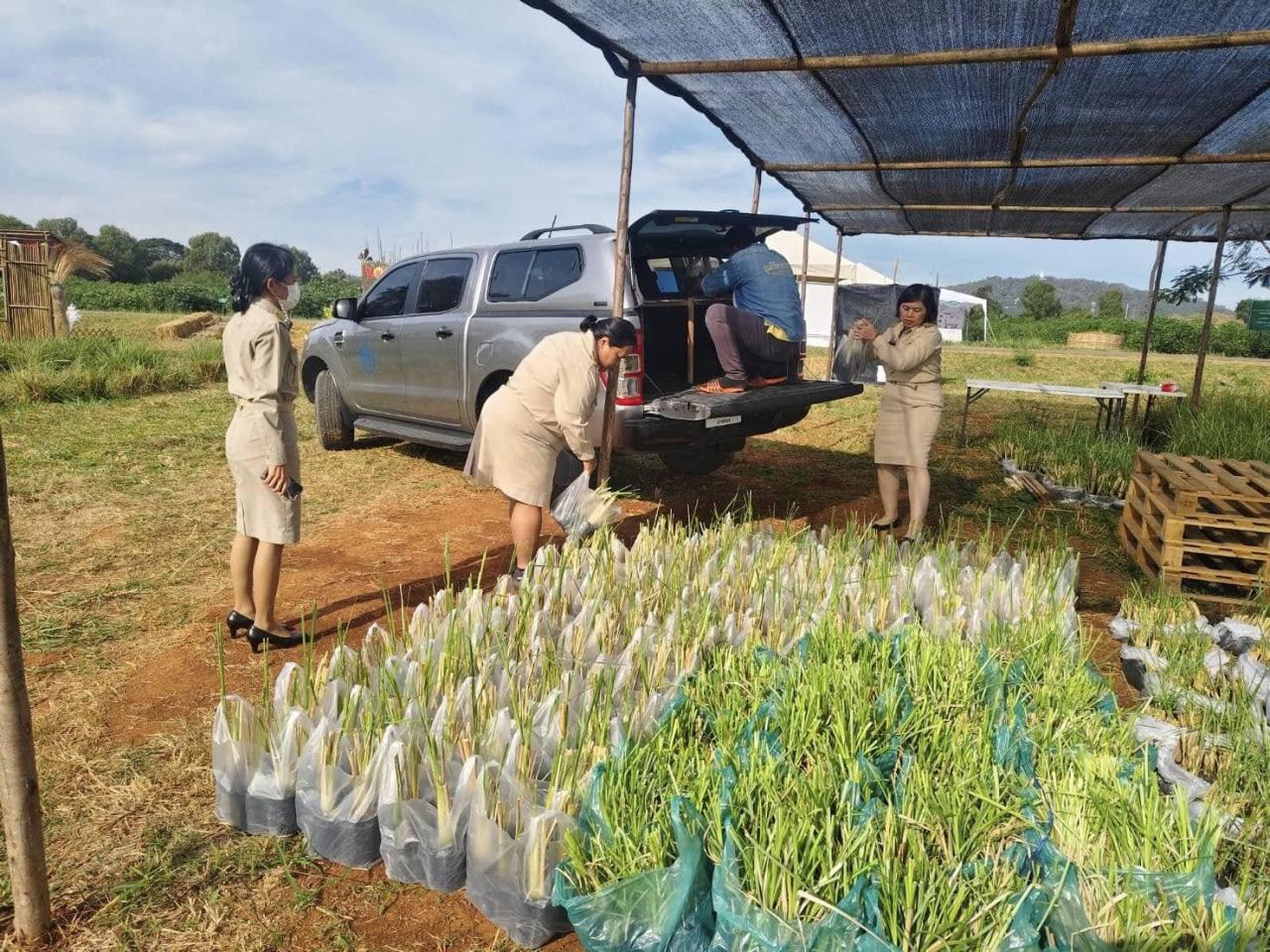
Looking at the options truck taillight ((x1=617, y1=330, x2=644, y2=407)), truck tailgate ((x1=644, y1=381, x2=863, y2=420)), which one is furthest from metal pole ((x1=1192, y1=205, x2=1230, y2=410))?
truck taillight ((x1=617, y1=330, x2=644, y2=407))

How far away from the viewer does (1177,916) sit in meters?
1.58

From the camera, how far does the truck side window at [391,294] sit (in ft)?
22.8

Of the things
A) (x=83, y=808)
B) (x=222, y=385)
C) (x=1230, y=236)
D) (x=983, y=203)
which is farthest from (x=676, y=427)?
(x=222, y=385)

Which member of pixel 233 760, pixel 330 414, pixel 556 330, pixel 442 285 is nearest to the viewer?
pixel 233 760

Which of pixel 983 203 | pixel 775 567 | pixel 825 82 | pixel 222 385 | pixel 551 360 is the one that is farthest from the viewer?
pixel 222 385

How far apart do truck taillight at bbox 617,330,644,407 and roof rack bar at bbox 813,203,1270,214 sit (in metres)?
5.44

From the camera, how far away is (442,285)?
654cm

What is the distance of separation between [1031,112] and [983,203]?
139 inches

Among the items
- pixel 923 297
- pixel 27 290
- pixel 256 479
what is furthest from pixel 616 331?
pixel 27 290

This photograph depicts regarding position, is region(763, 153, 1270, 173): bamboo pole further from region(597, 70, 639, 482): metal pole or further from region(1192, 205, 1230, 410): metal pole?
region(597, 70, 639, 482): metal pole

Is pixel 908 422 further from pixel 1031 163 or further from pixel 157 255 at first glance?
pixel 157 255

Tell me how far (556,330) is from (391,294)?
2518mm

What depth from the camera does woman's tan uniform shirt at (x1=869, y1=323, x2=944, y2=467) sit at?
5.03 metres

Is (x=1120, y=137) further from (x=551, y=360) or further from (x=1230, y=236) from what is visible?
(x=1230, y=236)
